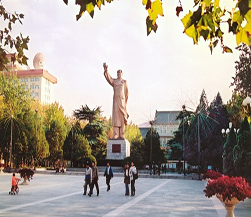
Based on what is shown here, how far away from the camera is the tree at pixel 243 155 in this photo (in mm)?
13828

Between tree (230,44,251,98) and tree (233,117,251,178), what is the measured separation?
1954 cm

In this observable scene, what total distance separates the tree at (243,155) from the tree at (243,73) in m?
19.5

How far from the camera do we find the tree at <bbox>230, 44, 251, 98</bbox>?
3344cm

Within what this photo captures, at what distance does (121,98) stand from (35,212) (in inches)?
1162

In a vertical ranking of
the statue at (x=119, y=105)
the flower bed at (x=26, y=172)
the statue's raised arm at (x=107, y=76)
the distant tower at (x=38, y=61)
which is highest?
the distant tower at (x=38, y=61)

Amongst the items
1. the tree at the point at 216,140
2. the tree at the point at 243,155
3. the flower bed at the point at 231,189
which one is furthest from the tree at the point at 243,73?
the flower bed at the point at 231,189

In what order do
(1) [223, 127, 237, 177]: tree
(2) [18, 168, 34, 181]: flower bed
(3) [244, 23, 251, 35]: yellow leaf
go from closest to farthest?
(3) [244, 23, 251, 35]: yellow leaf < (1) [223, 127, 237, 177]: tree < (2) [18, 168, 34, 181]: flower bed

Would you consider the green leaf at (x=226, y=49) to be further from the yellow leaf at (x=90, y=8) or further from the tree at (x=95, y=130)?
the tree at (x=95, y=130)

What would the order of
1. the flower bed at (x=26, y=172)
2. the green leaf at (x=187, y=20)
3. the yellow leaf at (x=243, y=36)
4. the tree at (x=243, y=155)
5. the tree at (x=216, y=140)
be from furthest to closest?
the tree at (x=216, y=140), the flower bed at (x=26, y=172), the tree at (x=243, y=155), the green leaf at (x=187, y=20), the yellow leaf at (x=243, y=36)

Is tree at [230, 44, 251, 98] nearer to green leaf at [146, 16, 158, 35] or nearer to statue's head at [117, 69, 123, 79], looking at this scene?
statue's head at [117, 69, 123, 79]

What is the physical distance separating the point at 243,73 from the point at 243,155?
873 inches

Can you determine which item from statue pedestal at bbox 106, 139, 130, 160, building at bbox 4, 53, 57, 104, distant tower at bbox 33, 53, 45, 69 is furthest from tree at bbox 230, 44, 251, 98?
distant tower at bbox 33, 53, 45, 69

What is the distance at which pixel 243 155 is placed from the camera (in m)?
14.1

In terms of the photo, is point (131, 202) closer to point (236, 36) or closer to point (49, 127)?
point (236, 36)
